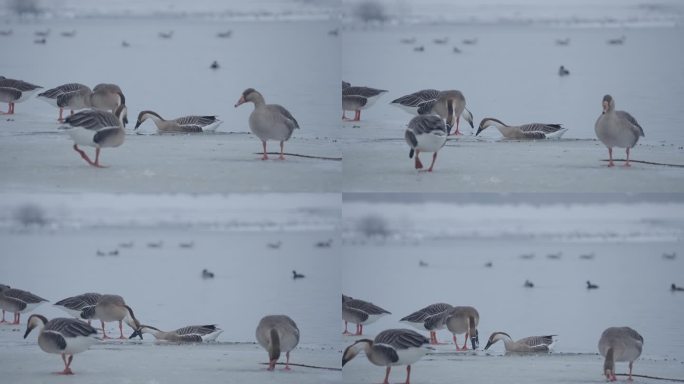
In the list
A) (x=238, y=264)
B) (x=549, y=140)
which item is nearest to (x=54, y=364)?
(x=238, y=264)

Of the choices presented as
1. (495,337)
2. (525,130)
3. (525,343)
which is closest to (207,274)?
(495,337)

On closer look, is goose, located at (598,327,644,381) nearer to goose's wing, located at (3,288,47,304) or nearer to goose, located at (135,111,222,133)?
goose, located at (135,111,222,133)

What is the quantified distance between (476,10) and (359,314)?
2460 mm

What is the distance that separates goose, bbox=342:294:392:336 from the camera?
956 centimetres

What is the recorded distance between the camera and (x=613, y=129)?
9.52 m

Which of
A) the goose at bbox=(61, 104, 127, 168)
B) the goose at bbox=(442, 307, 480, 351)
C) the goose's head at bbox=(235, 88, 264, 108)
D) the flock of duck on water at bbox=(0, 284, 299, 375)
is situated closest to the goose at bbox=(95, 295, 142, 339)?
the flock of duck on water at bbox=(0, 284, 299, 375)

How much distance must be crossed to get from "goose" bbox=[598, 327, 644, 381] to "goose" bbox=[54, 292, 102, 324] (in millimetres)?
3245

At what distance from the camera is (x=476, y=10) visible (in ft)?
34.8

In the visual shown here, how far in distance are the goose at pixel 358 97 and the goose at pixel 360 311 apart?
4.07 feet

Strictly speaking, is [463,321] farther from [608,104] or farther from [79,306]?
[79,306]

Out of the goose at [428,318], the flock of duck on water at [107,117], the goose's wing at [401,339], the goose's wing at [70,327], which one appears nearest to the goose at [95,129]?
the flock of duck on water at [107,117]

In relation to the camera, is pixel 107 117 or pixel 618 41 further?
pixel 618 41

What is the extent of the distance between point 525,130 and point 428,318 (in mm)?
1432

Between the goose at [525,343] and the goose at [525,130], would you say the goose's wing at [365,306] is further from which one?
the goose at [525,130]
